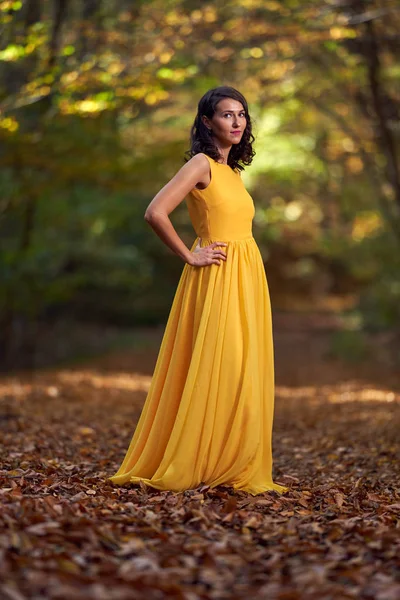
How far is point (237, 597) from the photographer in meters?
3.06

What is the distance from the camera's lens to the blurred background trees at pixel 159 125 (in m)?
10.7

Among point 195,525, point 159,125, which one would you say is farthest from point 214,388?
point 159,125

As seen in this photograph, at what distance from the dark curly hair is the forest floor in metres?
1.79

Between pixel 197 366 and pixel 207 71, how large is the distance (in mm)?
10132

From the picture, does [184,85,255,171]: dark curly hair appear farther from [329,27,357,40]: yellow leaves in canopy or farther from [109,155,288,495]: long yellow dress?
[329,27,357,40]: yellow leaves in canopy

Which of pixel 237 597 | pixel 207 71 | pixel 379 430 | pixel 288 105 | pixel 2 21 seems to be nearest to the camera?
pixel 237 597

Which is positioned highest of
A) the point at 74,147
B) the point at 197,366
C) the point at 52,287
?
the point at 74,147

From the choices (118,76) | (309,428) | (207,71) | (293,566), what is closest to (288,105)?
(207,71)

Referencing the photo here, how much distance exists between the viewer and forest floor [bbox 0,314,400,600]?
3135mm

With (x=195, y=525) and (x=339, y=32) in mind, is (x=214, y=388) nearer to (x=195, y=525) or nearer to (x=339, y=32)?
(x=195, y=525)

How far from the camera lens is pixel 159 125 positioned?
17.0 meters

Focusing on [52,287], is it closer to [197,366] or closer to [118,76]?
[118,76]

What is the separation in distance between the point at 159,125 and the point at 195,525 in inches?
539

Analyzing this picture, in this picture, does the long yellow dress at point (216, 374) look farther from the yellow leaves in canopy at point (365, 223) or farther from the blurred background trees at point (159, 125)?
the yellow leaves in canopy at point (365, 223)
